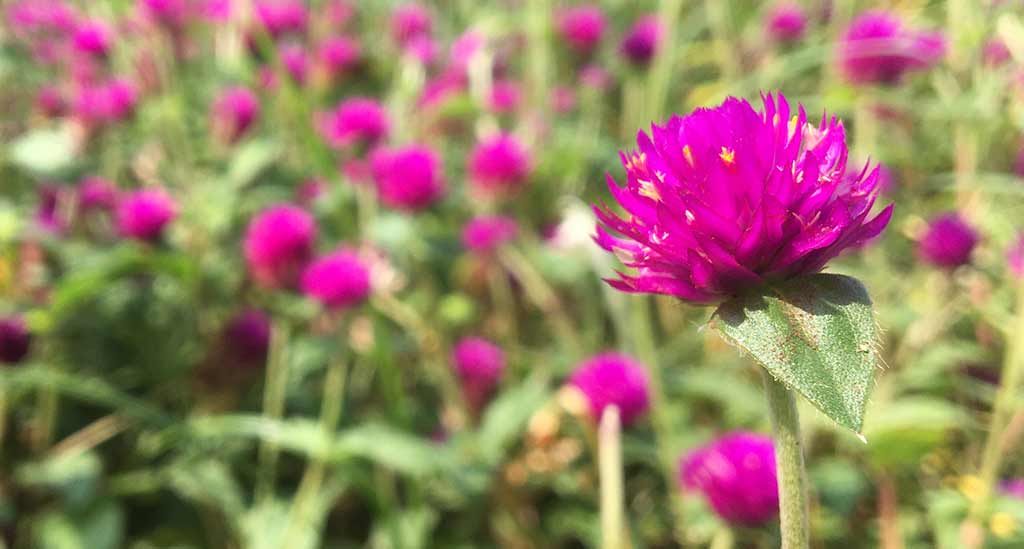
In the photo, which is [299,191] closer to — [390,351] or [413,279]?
[413,279]

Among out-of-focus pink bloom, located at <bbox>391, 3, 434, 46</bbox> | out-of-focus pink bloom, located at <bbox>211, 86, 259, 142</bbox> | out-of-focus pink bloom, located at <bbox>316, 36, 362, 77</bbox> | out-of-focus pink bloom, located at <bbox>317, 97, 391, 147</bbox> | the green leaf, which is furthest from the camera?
out-of-focus pink bloom, located at <bbox>391, 3, 434, 46</bbox>

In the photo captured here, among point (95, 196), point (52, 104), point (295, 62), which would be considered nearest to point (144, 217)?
point (95, 196)

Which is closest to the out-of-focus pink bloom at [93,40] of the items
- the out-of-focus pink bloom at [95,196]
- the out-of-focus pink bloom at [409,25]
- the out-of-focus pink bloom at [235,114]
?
the out-of-focus pink bloom at [235,114]

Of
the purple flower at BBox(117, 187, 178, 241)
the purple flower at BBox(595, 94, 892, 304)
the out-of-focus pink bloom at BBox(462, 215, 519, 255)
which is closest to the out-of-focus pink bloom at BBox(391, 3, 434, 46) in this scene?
the out-of-focus pink bloom at BBox(462, 215, 519, 255)

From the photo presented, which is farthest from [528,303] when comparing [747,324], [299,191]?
[747,324]

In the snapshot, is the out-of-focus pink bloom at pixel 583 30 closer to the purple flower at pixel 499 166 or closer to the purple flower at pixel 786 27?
the purple flower at pixel 786 27

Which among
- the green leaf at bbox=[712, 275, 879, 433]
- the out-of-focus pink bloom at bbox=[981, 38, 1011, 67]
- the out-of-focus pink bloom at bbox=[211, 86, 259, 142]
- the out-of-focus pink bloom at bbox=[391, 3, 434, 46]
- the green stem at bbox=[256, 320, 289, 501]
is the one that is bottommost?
the green leaf at bbox=[712, 275, 879, 433]

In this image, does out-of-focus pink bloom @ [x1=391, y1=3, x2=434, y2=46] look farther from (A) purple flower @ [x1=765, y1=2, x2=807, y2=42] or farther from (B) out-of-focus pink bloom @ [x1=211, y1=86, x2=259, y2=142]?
(A) purple flower @ [x1=765, y1=2, x2=807, y2=42]

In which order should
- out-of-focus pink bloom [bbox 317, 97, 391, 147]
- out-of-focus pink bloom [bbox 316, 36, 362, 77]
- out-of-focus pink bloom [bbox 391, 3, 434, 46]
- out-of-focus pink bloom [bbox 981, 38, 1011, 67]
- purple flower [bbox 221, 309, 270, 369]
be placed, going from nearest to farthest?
purple flower [bbox 221, 309, 270, 369]
out-of-focus pink bloom [bbox 981, 38, 1011, 67]
out-of-focus pink bloom [bbox 317, 97, 391, 147]
out-of-focus pink bloom [bbox 316, 36, 362, 77]
out-of-focus pink bloom [bbox 391, 3, 434, 46]
